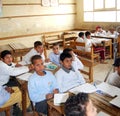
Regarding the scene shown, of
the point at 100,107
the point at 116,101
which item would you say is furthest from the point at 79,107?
the point at 116,101

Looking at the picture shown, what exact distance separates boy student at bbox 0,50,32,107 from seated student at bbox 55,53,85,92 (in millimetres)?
612

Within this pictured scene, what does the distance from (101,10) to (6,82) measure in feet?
18.4

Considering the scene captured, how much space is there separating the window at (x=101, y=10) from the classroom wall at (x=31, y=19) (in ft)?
2.11

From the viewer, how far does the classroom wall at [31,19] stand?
23.0 feet

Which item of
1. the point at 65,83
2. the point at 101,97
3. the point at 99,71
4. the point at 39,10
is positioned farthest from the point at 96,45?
the point at 101,97

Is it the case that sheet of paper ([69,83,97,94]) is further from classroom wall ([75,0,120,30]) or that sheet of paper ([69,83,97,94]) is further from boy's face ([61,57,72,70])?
classroom wall ([75,0,120,30])

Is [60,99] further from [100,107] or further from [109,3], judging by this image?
[109,3]

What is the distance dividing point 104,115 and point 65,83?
0.91 m

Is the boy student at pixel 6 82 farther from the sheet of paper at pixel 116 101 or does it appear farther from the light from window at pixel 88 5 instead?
the light from window at pixel 88 5

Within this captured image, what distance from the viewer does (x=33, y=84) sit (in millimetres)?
2209

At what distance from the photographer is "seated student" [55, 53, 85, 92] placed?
239cm

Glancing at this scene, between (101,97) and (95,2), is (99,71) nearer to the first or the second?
(101,97)

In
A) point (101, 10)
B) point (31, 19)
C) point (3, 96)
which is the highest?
point (101, 10)

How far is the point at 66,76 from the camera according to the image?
95.2 inches
